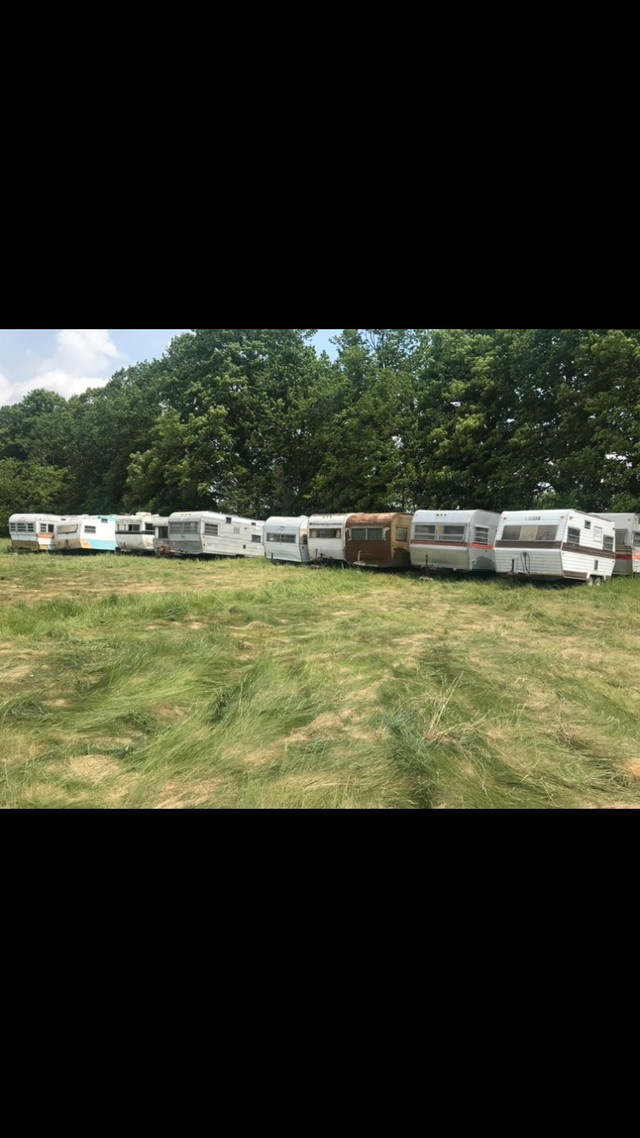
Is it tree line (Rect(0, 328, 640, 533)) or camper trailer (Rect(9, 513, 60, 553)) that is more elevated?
tree line (Rect(0, 328, 640, 533))

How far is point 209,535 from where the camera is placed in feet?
90.8

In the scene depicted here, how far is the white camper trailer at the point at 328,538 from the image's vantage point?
2323 cm

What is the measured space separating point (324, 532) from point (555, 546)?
34.7 feet

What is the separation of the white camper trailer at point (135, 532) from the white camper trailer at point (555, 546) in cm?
2085

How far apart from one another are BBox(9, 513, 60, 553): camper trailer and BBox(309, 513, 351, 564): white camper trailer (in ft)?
45.7

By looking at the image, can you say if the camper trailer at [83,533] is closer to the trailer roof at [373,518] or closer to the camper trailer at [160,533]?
the camper trailer at [160,533]

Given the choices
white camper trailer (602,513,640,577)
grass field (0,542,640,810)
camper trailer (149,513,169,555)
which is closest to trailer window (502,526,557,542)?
white camper trailer (602,513,640,577)

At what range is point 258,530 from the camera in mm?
30594

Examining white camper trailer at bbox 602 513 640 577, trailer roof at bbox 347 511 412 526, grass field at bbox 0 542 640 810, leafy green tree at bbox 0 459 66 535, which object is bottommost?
grass field at bbox 0 542 640 810

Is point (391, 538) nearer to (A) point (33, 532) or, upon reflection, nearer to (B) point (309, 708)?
(B) point (309, 708)

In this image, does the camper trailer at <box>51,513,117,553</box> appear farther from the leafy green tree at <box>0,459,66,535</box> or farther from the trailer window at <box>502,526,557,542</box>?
the trailer window at <box>502,526,557,542</box>

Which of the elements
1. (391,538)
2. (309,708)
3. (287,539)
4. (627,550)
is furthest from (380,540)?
(309,708)

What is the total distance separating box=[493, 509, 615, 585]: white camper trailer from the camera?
16.0 metres

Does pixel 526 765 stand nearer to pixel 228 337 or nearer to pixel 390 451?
pixel 390 451
